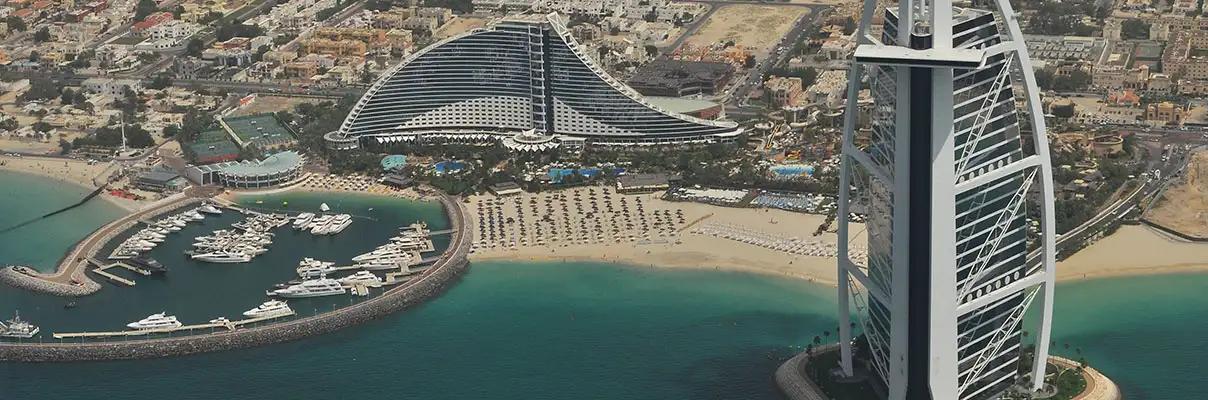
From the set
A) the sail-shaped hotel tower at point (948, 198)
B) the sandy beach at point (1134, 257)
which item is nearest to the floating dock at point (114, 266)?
the sail-shaped hotel tower at point (948, 198)

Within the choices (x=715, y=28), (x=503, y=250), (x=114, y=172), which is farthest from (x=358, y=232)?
(x=715, y=28)

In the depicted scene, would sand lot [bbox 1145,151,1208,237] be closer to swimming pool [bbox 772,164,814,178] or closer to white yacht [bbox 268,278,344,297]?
swimming pool [bbox 772,164,814,178]

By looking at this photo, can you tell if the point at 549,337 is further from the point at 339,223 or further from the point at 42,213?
the point at 42,213

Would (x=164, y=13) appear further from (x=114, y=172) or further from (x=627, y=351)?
(x=627, y=351)

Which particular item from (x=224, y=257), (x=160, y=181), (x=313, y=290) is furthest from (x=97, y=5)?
(x=313, y=290)

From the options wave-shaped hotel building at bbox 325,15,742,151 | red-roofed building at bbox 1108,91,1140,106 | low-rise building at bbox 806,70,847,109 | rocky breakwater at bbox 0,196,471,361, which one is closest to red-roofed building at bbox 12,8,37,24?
wave-shaped hotel building at bbox 325,15,742,151
